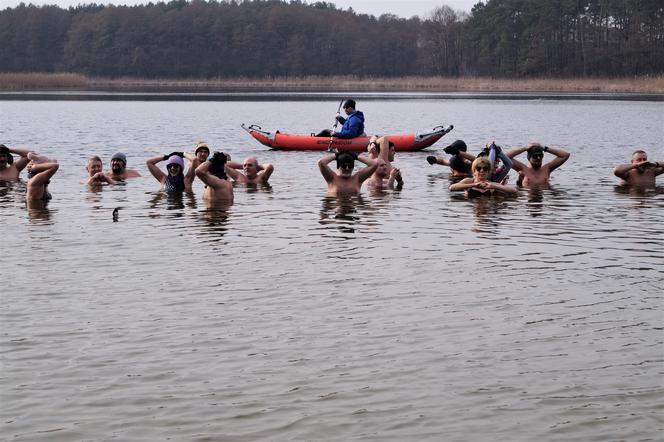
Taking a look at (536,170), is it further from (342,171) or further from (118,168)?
(118,168)

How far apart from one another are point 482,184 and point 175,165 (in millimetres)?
5385

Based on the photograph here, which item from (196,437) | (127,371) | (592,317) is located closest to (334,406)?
(196,437)

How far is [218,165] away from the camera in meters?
16.7

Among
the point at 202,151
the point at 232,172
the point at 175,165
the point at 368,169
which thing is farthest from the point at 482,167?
the point at 175,165

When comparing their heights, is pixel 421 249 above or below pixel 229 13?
below

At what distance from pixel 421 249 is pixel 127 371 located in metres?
5.83

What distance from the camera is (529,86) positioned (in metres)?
74.7

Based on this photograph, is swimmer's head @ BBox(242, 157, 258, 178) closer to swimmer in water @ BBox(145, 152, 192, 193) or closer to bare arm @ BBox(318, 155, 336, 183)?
swimmer in water @ BBox(145, 152, 192, 193)

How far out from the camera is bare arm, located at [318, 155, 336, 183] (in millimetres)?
16259

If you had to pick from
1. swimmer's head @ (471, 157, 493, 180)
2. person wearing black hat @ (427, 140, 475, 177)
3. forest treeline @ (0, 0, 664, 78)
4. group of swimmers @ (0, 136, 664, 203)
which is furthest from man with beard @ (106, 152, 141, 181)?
forest treeline @ (0, 0, 664, 78)

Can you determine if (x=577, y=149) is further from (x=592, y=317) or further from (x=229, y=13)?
(x=229, y=13)

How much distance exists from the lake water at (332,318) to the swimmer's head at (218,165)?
0.68m

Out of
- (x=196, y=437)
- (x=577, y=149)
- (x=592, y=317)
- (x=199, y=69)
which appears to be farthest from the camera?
(x=199, y=69)

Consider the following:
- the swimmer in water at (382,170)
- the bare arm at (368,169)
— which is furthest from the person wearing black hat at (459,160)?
the bare arm at (368,169)
